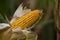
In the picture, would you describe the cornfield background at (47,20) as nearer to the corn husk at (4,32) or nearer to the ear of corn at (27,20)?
the ear of corn at (27,20)

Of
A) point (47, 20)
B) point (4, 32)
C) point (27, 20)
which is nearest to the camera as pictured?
point (4, 32)

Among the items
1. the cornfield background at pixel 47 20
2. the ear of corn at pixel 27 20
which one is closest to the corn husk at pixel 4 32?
the ear of corn at pixel 27 20

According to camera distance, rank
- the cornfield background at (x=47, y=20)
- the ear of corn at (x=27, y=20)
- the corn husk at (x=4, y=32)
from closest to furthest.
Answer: the corn husk at (x=4, y=32)
the ear of corn at (x=27, y=20)
the cornfield background at (x=47, y=20)

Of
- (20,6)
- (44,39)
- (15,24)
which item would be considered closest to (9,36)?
(15,24)

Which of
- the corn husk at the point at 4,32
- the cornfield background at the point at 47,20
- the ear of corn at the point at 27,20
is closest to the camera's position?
the corn husk at the point at 4,32

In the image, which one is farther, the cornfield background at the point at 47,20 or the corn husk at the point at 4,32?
the cornfield background at the point at 47,20

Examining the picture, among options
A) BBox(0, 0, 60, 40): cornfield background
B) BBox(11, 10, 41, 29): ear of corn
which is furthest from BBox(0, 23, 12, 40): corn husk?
BBox(0, 0, 60, 40): cornfield background

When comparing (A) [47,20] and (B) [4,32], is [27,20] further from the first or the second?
(A) [47,20]

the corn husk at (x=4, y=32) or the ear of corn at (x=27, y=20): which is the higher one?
the ear of corn at (x=27, y=20)

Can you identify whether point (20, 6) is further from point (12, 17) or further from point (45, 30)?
point (45, 30)

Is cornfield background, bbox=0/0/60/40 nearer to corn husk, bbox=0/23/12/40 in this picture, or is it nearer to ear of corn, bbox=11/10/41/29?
ear of corn, bbox=11/10/41/29

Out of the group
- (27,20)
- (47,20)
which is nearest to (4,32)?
(27,20)
